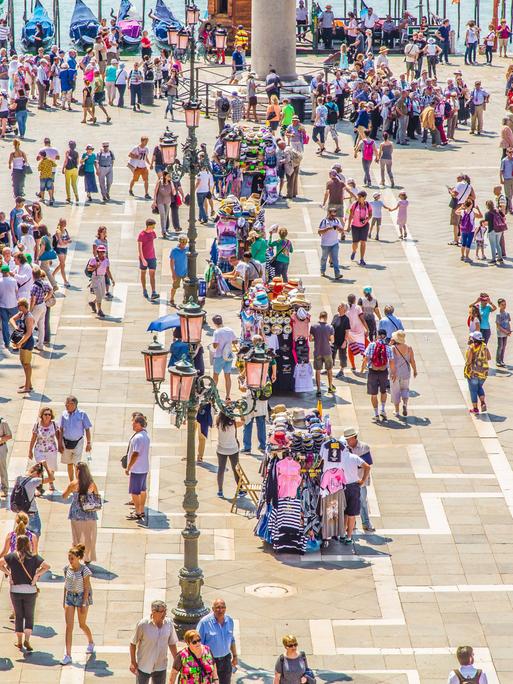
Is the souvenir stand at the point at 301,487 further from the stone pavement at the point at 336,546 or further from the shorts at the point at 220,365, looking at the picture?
the shorts at the point at 220,365

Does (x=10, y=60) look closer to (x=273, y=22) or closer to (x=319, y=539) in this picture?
(x=273, y=22)

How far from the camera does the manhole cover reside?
2239 centimetres

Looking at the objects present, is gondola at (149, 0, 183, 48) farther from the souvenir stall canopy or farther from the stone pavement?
the souvenir stall canopy

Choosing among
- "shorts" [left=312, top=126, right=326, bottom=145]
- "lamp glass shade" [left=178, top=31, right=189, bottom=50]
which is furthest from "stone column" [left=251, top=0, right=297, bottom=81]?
"lamp glass shade" [left=178, top=31, right=189, bottom=50]

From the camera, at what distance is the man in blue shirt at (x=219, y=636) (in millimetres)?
19172

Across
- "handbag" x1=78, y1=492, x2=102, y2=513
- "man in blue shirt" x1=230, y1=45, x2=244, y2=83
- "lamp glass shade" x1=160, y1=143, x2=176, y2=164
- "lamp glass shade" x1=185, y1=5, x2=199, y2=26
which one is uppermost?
"lamp glass shade" x1=185, y1=5, x2=199, y2=26

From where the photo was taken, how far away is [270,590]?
22.5 m

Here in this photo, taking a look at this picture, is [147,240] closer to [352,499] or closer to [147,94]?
[352,499]

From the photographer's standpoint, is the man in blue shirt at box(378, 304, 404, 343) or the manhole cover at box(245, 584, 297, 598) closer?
the manhole cover at box(245, 584, 297, 598)

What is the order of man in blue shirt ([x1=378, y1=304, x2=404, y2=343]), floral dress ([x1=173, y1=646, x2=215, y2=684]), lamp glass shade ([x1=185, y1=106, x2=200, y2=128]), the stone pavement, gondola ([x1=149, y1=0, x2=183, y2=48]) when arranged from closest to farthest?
floral dress ([x1=173, y1=646, x2=215, y2=684])
the stone pavement
man in blue shirt ([x1=378, y1=304, x2=404, y2=343])
lamp glass shade ([x1=185, y1=106, x2=200, y2=128])
gondola ([x1=149, y1=0, x2=183, y2=48])

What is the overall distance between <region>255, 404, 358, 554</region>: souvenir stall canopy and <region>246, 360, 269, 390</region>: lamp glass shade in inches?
94.8

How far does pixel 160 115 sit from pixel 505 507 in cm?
2941

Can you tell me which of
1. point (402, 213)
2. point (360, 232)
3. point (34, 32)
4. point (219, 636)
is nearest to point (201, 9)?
point (34, 32)

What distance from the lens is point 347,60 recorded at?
59.1 metres
